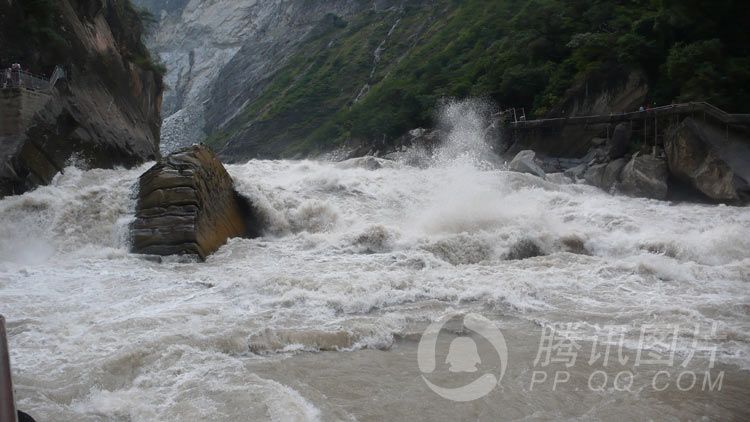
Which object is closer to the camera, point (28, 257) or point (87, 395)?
point (87, 395)

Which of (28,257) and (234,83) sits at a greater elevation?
(234,83)

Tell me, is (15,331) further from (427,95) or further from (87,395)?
(427,95)

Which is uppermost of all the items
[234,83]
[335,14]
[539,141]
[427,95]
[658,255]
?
[335,14]

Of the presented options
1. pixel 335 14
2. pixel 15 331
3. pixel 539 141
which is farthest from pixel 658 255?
pixel 335 14

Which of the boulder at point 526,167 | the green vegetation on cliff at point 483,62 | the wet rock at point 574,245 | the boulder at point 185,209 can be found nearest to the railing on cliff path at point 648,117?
the green vegetation on cliff at point 483,62

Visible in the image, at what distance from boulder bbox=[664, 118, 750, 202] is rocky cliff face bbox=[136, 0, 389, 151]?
236ft

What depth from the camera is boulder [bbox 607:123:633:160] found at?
2181 centimetres

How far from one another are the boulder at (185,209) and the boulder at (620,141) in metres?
14.6

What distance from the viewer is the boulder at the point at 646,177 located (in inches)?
740

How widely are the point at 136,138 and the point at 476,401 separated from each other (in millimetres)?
22108

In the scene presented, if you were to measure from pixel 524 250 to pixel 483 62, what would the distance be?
28.6 metres

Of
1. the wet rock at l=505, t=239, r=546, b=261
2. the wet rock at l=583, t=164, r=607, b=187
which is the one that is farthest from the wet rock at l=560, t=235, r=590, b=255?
the wet rock at l=583, t=164, r=607, b=187

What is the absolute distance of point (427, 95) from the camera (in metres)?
41.1

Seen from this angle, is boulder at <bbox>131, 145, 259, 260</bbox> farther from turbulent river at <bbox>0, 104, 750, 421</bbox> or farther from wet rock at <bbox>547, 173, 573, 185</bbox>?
wet rock at <bbox>547, 173, 573, 185</bbox>
